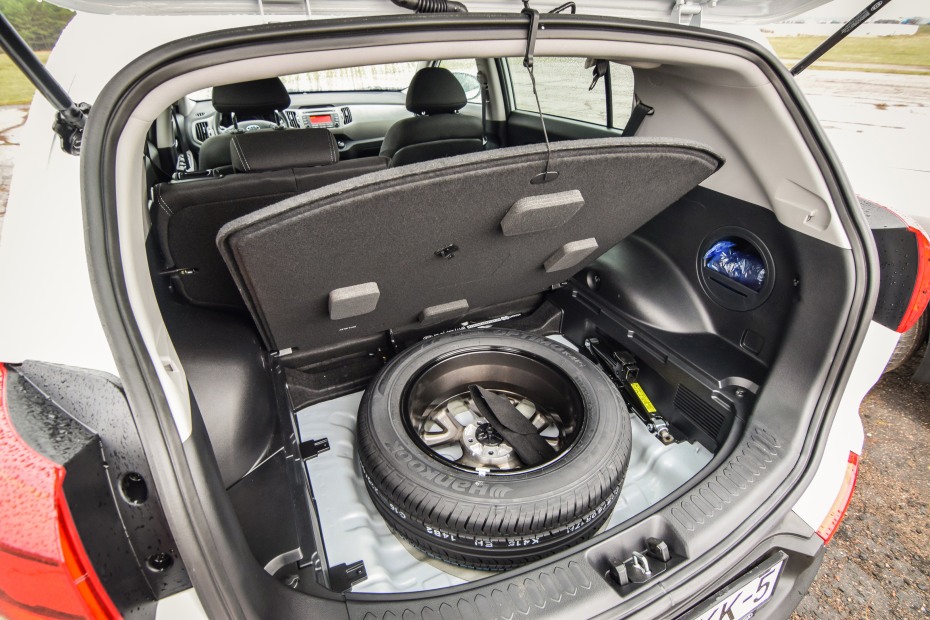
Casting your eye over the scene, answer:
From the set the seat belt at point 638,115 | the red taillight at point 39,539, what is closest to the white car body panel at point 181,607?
the red taillight at point 39,539

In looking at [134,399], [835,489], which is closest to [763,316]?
[835,489]

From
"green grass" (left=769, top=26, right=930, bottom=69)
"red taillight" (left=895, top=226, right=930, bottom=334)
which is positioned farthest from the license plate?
"green grass" (left=769, top=26, right=930, bottom=69)

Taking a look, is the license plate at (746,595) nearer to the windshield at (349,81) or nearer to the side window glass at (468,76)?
the side window glass at (468,76)

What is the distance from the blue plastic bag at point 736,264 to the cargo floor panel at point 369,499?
490 millimetres

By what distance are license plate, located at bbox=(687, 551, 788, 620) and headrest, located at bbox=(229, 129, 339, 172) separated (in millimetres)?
1403

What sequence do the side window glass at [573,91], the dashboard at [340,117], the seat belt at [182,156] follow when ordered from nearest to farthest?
1. the side window glass at [573,91]
2. the seat belt at [182,156]
3. the dashboard at [340,117]

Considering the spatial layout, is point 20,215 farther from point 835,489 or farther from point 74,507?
point 835,489

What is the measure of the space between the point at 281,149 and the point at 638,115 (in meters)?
1.05

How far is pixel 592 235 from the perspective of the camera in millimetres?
1286

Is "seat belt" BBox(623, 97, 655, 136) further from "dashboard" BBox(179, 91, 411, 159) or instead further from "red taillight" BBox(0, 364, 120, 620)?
"dashboard" BBox(179, 91, 411, 159)

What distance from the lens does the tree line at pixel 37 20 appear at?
2.98ft

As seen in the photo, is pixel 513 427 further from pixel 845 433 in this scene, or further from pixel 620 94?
pixel 620 94

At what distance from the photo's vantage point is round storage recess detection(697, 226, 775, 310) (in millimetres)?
1273

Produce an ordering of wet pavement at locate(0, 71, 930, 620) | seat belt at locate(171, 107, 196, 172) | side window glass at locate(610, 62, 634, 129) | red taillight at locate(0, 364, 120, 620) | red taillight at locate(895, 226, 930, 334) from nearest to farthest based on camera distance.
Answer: red taillight at locate(0, 364, 120, 620)
red taillight at locate(895, 226, 930, 334)
wet pavement at locate(0, 71, 930, 620)
side window glass at locate(610, 62, 634, 129)
seat belt at locate(171, 107, 196, 172)
